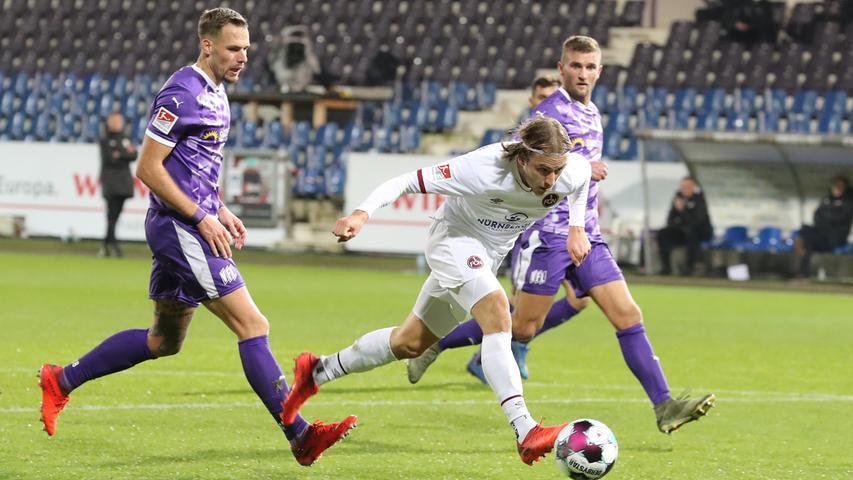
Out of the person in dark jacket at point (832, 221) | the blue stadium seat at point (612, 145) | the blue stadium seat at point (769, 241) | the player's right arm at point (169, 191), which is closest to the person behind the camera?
the player's right arm at point (169, 191)

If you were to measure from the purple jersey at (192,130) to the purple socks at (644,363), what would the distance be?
2.37 metres

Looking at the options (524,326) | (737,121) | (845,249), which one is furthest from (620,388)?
(737,121)

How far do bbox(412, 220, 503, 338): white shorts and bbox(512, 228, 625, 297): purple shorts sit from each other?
1.24 meters

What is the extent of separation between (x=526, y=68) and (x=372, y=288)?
1062 cm

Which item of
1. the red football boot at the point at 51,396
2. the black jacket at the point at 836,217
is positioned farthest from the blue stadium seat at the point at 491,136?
the red football boot at the point at 51,396

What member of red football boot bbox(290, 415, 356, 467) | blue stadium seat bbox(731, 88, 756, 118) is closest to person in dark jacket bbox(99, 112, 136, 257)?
blue stadium seat bbox(731, 88, 756, 118)

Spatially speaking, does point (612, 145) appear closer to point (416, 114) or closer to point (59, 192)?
point (416, 114)

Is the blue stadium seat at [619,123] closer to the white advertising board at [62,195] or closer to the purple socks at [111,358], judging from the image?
the white advertising board at [62,195]

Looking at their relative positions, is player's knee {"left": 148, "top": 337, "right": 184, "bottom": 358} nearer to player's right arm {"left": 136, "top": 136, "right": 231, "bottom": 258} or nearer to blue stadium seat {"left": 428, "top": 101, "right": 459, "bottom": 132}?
player's right arm {"left": 136, "top": 136, "right": 231, "bottom": 258}

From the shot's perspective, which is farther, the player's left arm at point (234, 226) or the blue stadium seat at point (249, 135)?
the blue stadium seat at point (249, 135)

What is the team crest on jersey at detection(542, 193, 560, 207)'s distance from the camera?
20.9 feet

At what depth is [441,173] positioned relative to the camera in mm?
6371

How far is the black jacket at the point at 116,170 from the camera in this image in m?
21.6

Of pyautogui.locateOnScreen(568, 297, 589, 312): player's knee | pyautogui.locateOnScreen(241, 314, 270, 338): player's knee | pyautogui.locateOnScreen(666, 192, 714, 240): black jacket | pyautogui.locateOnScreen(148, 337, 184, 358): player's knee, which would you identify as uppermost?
pyautogui.locateOnScreen(241, 314, 270, 338): player's knee
